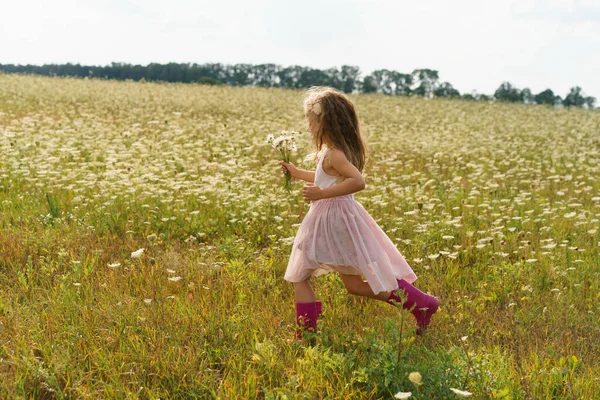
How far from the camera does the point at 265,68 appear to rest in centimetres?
6444

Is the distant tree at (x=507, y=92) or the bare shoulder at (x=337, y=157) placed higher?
the distant tree at (x=507, y=92)

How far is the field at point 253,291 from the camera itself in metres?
3.17

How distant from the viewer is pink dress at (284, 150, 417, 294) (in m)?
3.69

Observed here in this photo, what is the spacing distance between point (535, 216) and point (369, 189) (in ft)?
6.87

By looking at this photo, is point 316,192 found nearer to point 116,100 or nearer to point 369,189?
point 369,189

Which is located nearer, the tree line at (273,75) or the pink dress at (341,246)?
the pink dress at (341,246)

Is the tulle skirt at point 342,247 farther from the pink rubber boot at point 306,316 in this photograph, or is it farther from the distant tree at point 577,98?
the distant tree at point 577,98

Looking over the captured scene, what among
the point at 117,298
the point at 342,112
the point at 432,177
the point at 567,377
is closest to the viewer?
the point at 567,377

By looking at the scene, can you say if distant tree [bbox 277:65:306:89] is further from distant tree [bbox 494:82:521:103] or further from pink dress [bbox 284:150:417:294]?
pink dress [bbox 284:150:417:294]

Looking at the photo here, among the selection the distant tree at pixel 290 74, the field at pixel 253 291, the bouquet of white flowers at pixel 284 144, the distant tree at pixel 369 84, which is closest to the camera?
the field at pixel 253 291

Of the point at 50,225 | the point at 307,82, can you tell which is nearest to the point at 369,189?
the point at 50,225

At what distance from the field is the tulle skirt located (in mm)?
348

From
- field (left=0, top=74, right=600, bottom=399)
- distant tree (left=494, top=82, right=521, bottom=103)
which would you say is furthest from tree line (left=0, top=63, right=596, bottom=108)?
field (left=0, top=74, right=600, bottom=399)

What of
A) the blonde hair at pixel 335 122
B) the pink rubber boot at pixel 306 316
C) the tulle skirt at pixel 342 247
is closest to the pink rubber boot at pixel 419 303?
the tulle skirt at pixel 342 247
